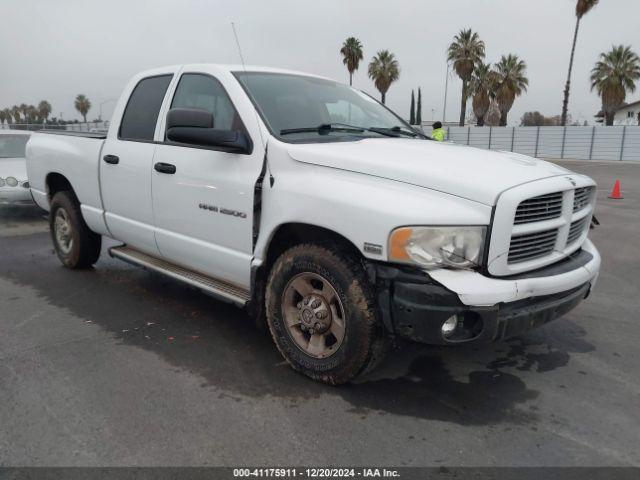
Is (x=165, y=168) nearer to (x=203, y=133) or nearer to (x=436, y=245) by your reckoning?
(x=203, y=133)

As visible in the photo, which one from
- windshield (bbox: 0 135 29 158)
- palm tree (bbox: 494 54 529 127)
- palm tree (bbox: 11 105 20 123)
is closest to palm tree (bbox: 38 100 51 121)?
palm tree (bbox: 11 105 20 123)

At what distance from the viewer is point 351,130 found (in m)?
3.90

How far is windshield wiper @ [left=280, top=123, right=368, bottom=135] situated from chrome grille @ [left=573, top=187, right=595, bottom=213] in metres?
1.49

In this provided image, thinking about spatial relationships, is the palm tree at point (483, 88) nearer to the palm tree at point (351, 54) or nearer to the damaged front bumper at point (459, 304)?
the palm tree at point (351, 54)

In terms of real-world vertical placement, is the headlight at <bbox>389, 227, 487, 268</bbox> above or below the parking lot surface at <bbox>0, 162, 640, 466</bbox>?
above

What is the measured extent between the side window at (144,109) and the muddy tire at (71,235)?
1.25m

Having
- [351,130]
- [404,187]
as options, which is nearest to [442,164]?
[404,187]

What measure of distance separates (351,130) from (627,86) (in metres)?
43.6

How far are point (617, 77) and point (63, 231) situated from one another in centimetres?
4331

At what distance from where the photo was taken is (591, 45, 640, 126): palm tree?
39469mm

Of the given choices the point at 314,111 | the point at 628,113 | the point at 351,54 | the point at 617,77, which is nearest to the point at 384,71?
the point at 351,54

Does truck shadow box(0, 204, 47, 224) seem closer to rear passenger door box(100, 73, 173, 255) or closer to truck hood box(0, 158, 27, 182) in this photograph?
truck hood box(0, 158, 27, 182)

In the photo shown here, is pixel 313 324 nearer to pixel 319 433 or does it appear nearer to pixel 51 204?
pixel 319 433

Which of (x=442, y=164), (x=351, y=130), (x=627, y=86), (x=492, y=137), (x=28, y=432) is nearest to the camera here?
(x=28, y=432)
